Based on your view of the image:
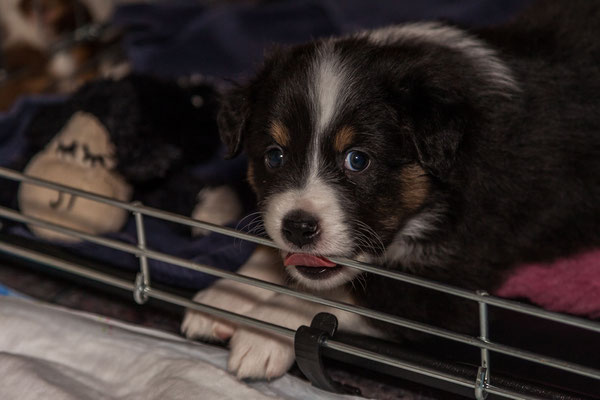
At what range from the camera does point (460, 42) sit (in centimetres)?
257

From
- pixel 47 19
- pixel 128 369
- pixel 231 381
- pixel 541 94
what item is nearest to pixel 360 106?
pixel 541 94

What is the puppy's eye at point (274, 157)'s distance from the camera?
7.65ft

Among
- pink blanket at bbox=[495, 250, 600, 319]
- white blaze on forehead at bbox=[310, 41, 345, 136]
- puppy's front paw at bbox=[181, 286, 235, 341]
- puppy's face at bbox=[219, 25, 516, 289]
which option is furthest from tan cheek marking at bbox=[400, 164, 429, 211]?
puppy's front paw at bbox=[181, 286, 235, 341]

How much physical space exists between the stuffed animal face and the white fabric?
42 cm

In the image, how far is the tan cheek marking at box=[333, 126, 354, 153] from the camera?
7.16 ft

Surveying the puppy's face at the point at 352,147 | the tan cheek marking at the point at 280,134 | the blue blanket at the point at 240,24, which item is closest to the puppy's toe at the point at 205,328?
the puppy's face at the point at 352,147

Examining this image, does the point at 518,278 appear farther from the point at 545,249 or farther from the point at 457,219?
the point at 457,219

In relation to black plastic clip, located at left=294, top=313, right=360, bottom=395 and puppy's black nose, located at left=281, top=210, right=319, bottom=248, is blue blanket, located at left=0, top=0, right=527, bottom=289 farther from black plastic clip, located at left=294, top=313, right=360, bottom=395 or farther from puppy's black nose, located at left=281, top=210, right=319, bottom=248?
black plastic clip, located at left=294, top=313, right=360, bottom=395

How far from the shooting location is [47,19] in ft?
15.4

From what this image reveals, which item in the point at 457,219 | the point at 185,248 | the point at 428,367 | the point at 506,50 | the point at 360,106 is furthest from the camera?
the point at 185,248

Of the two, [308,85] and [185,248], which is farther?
[185,248]

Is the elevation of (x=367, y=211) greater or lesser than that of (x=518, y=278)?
lesser

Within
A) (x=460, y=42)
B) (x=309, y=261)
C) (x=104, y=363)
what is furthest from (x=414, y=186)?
(x=104, y=363)

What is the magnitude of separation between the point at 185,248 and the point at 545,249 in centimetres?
129
